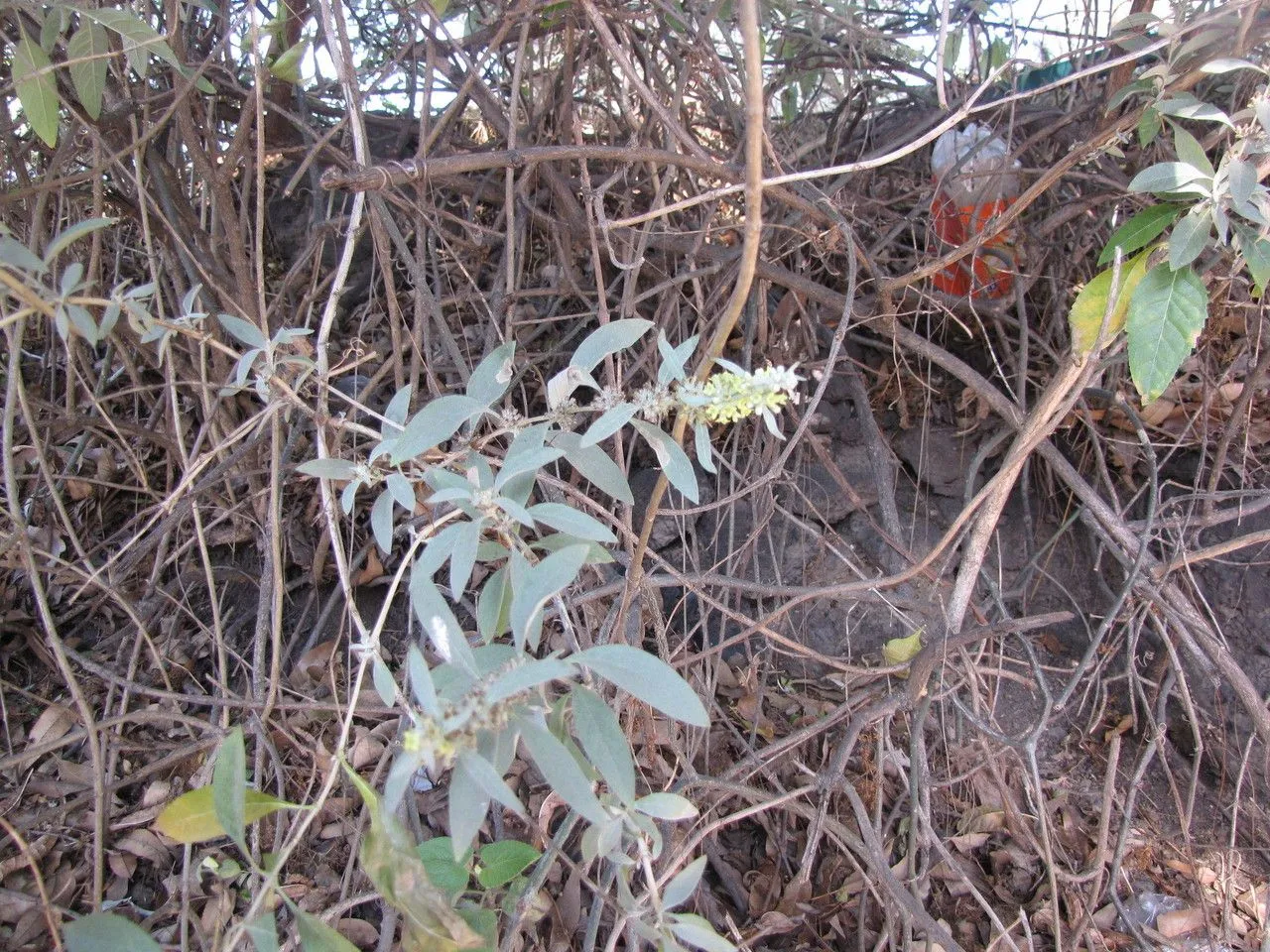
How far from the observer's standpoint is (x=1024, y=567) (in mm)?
1780

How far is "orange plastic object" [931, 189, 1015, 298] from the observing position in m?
1.76

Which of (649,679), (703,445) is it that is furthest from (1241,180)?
(649,679)

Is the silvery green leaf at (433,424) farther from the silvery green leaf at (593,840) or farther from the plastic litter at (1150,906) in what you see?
the plastic litter at (1150,906)

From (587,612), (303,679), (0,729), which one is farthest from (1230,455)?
(0,729)

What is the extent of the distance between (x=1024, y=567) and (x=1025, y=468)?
23 cm

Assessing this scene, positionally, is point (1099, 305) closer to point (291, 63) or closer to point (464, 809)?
point (464, 809)

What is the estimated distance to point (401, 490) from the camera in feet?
2.94

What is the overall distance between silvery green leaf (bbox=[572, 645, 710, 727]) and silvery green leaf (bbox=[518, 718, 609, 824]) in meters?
0.07

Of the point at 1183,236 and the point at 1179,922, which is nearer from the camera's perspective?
the point at 1183,236

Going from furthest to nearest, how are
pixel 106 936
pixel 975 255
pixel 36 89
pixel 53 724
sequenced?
pixel 975 255 → pixel 53 724 → pixel 36 89 → pixel 106 936

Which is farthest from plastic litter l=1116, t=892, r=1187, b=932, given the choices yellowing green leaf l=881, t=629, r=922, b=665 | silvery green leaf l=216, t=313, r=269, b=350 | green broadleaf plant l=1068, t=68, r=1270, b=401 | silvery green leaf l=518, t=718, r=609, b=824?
silvery green leaf l=216, t=313, r=269, b=350

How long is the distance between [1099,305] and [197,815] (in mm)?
1403

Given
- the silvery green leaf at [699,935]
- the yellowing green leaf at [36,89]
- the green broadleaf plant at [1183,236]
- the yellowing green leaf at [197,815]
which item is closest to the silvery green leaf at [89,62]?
the yellowing green leaf at [36,89]

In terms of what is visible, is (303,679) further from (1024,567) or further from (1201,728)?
(1201,728)
